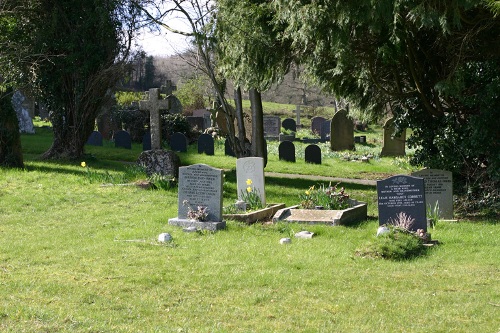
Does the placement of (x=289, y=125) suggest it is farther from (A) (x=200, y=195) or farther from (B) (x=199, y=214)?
(B) (x=199, y=214)

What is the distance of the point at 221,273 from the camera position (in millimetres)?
8719

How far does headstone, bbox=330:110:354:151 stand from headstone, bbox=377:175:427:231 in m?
15.9

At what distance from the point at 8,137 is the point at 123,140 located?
28.1 feet

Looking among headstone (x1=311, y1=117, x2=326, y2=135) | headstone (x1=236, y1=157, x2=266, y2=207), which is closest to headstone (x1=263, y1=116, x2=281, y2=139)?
headstone (x1=311, y1=117, x2=326, y2=135)

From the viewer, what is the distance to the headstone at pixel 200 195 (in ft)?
39.2

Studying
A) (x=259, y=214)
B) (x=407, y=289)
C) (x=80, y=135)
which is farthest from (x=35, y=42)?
(x=407, y=289)

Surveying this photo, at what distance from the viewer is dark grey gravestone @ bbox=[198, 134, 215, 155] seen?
24.9m

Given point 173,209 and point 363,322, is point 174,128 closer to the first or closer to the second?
point 173,209

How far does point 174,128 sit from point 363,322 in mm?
22069

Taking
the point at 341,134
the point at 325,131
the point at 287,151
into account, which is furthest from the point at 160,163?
the point at 325,131

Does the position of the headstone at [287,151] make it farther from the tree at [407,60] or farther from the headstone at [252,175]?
the headstone at [252,175]

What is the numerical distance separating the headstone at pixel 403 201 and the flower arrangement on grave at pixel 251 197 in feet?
9.74

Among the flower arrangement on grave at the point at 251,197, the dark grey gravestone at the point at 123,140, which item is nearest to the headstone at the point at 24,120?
the dark grey gravestone at the point at 123,140

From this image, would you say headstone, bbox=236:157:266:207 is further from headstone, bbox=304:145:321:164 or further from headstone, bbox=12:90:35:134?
headstone, bbox=12:90:35:134
